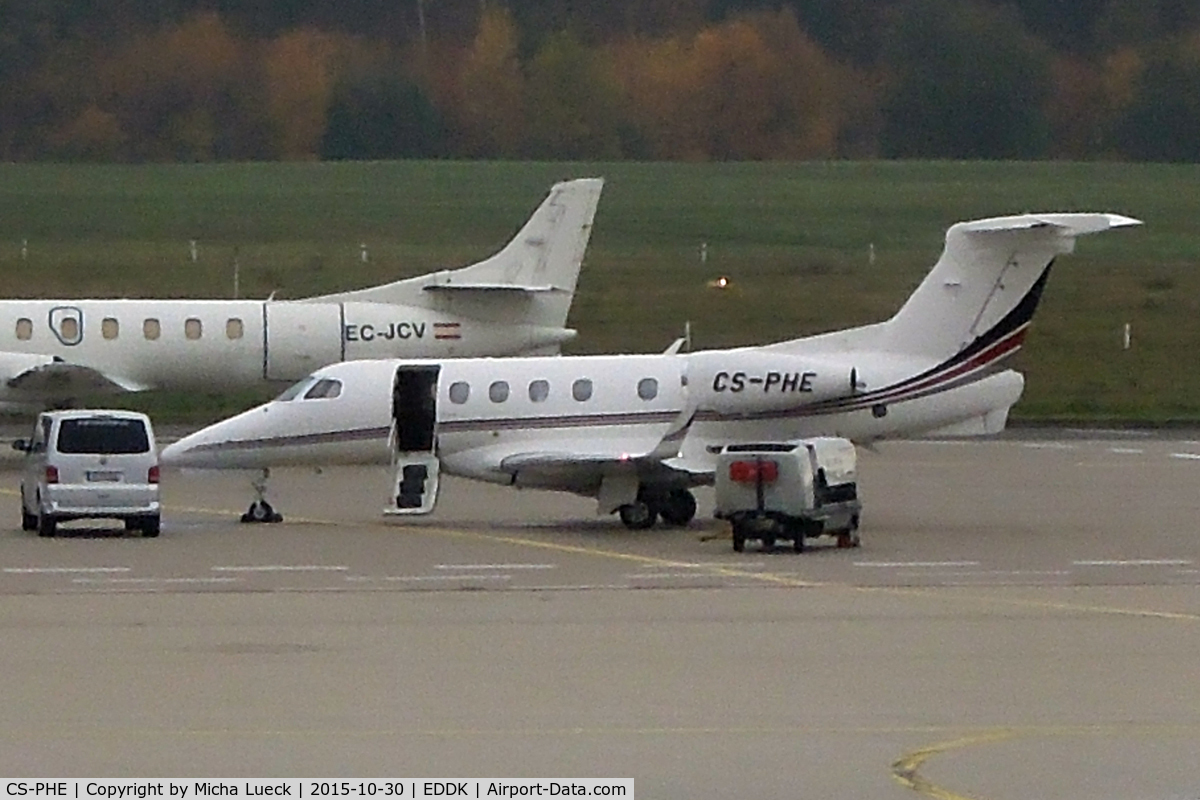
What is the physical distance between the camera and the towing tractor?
27067 mm

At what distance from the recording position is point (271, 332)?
4197cm

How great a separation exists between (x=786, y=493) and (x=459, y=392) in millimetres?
5594

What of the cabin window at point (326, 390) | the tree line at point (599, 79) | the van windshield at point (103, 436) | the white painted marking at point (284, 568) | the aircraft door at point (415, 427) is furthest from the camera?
the tree line at point (599, 79)

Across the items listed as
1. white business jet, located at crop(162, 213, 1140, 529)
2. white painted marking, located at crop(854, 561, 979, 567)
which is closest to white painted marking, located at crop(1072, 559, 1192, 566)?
white painted marking, located at crop(854, 561, 979, 567)

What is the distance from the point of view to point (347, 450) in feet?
104

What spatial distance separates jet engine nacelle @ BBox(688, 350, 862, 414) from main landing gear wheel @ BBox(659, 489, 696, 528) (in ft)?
3.70

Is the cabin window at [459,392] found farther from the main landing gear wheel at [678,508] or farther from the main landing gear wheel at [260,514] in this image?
the main landing gear wheel at [678,508]

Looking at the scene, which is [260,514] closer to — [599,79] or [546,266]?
[546,266]

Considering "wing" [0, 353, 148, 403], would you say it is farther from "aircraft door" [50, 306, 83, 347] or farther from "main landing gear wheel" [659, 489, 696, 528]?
"main landing gear wheel" [659, 489, 696, 528]

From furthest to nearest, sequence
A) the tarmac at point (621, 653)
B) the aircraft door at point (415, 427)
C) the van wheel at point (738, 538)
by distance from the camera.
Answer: the aircraft door at point (415, 427) < the van wheel at point (738, 538) < the tarmac at point (621, 653)

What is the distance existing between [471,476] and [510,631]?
1129cm

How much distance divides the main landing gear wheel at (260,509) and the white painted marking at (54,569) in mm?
5693

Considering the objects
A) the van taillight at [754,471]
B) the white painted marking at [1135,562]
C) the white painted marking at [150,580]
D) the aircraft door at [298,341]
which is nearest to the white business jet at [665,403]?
the van taillight at [754,471]

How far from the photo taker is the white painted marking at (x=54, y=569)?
25.2 m
